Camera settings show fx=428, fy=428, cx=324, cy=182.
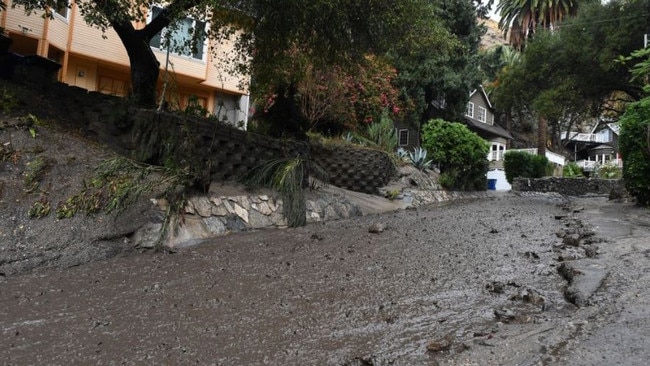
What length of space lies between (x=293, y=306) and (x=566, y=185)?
21.3 meters

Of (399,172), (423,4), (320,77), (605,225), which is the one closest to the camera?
(605,225)

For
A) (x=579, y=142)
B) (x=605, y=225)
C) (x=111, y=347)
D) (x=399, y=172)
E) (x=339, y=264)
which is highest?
(x=579, y=142)

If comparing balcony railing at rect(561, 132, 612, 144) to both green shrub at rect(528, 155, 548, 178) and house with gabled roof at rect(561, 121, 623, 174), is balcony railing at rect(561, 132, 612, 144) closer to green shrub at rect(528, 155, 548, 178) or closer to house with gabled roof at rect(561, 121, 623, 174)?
house with gabled roof at rect(561, 121, 623, 174)

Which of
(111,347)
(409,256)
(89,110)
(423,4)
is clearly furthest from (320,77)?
(111,347)

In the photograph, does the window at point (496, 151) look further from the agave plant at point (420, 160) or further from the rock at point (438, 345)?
the rock at point (438, 345)

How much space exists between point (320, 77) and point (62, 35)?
7721mm

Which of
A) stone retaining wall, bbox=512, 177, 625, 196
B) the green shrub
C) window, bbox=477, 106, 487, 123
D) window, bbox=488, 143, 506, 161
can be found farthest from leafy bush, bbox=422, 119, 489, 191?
window, bbox=477, 106, 487, 123

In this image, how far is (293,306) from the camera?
2.97m

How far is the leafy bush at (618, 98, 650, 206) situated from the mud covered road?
4909mm

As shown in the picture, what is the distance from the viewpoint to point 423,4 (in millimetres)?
7637

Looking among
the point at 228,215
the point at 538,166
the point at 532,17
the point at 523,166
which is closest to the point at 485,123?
the point at 532,17

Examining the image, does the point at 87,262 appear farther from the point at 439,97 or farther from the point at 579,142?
the point at 579,142

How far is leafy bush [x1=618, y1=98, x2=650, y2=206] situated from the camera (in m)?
8.71

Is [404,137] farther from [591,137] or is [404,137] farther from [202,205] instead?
[591,137]
